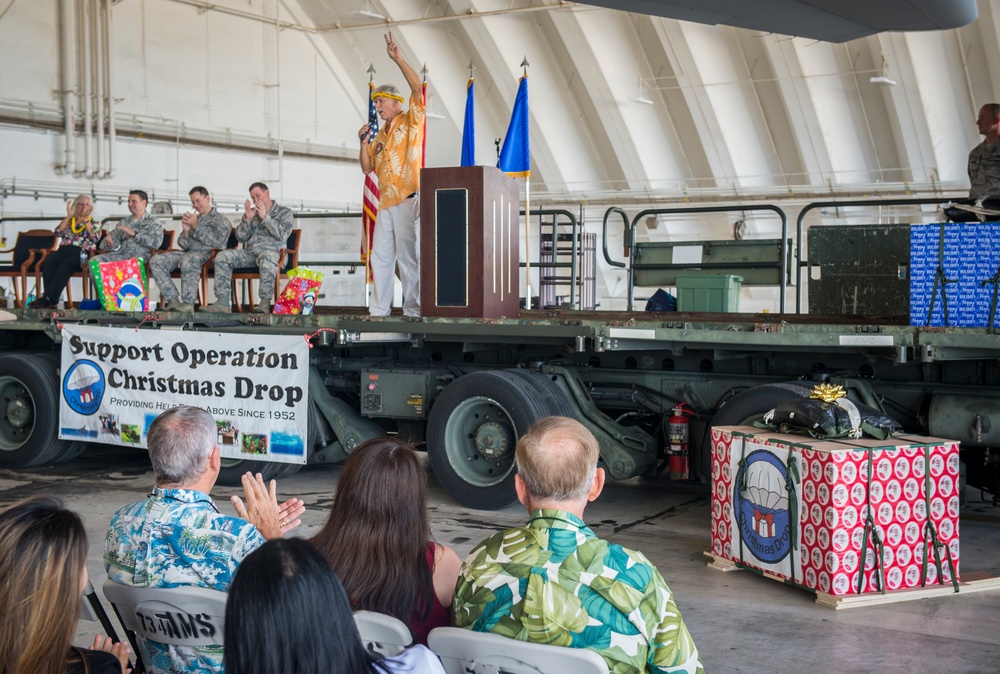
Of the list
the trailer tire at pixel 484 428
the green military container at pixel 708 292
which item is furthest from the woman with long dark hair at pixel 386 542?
the green military container at pixel 708 292

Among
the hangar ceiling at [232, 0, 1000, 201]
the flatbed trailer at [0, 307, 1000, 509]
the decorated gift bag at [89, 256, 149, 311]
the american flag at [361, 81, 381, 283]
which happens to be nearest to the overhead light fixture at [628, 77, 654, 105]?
the hangar ceiling at [232, 0, 1000, 201]

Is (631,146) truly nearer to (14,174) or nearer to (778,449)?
(14,174)

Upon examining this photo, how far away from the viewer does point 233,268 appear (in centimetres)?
1010

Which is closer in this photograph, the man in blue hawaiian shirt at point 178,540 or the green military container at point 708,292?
the man in blue hawaiian shirt at point 178,540

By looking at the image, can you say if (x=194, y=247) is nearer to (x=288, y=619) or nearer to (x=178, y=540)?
(x=178, y=540)

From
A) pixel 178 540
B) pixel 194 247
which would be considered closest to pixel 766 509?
pixel 178 540

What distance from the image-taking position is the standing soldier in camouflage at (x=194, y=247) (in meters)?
10.3

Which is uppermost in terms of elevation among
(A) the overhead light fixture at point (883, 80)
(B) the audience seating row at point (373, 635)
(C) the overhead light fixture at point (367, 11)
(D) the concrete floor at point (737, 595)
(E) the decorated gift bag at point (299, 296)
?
(C) the overhead light fixture at point (367, 11)

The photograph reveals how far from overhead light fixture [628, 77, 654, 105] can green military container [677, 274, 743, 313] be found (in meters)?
11.8

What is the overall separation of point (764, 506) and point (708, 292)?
458cm

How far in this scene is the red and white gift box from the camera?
472cm

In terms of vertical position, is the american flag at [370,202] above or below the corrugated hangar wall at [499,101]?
below

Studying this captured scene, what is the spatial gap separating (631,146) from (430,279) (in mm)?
14708

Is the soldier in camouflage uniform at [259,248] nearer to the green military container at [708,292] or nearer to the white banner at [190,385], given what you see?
the white banner at [190,385]
